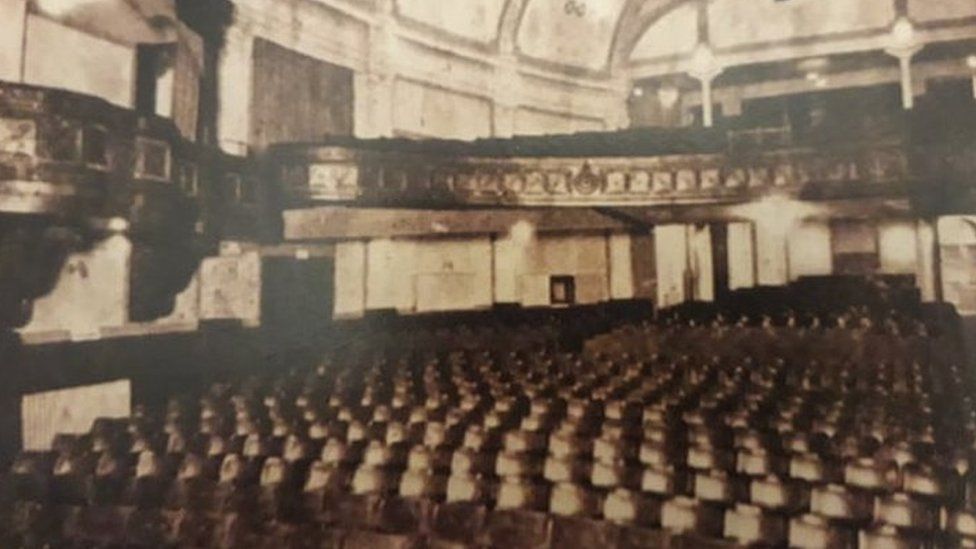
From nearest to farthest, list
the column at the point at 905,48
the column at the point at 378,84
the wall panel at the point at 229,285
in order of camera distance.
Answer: the wall panel at the point at 229,285, the column at the point at 378,84, the column at the point at 905,48

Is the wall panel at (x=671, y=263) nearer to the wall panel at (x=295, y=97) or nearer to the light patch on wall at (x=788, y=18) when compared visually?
the wall panel at (x=295, y=97)

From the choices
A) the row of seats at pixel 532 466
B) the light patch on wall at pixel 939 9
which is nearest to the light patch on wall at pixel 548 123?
the light patch on wall at pixel 939 9

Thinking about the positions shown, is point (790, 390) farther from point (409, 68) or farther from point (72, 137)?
point (409, 68)

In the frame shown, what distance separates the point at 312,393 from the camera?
3340 mm

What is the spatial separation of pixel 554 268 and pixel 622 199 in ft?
3.19

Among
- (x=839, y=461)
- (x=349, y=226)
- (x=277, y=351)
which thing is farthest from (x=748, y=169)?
(x=839, y=461)

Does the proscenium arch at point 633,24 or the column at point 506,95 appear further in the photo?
the proscenium arch at point 633,24

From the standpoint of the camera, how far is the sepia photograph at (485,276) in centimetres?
209

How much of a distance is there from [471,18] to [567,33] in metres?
1.46

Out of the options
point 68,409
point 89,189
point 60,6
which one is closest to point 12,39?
point 60,6

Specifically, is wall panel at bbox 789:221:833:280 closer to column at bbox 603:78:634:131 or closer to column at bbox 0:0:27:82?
column at bbox 603:78:634:131

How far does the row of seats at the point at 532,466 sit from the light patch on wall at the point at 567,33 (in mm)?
6319

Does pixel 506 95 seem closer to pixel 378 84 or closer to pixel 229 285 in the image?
pixel 378 84

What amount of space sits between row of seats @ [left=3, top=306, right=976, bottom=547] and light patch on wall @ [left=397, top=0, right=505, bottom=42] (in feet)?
18.5
